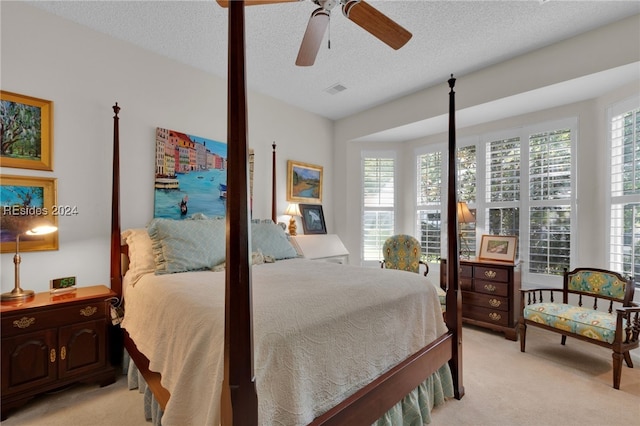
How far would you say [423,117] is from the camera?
355 cm

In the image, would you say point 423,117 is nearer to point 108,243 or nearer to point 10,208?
point 108,243

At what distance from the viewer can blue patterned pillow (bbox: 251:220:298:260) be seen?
2693 mm

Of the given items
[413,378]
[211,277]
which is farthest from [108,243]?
[413,378]

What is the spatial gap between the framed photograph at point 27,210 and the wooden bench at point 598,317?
13.3 ft

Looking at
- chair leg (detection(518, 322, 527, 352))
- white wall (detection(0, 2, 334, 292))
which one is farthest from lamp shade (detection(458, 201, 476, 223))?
white wall (detection(0, 2, 334, 292))

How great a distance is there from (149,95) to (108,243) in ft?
4.65

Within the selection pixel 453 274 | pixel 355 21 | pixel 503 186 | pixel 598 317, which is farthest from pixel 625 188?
pixel 355 21

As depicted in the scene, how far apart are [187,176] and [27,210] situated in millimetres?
1202

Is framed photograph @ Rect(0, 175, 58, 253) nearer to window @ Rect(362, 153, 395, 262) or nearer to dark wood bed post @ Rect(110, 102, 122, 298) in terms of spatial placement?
dark wood bed post @ Rect(110, 102, 122, 298)

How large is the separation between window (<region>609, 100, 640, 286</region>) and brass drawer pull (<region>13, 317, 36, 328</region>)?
4690 millimetres

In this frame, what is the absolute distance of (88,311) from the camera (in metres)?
2.03

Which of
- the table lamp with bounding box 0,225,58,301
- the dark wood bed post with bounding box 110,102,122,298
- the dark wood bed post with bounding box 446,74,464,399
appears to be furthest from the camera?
the dark wood bed post with bounding box 110,102,122,298

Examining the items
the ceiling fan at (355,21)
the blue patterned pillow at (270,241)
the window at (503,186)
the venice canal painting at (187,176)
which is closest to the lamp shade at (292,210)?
the blue patterned pillow at (270,241)

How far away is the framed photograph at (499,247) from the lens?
325 cm
